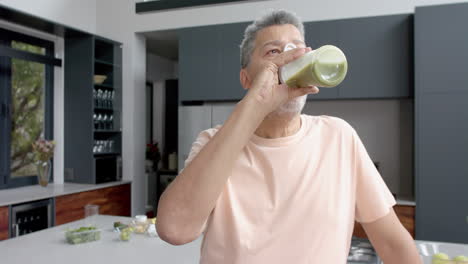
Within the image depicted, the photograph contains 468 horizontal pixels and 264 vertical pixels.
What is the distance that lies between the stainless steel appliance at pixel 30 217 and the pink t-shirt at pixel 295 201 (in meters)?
2.88

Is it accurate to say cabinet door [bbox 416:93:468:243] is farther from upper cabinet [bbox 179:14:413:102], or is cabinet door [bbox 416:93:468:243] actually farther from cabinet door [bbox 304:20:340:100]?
cabinet door [bbox 304:20:340:100]

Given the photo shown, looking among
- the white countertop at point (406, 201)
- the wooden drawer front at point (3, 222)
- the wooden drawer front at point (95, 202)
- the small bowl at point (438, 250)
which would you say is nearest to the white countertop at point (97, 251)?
the small bowl at point (438, 250)

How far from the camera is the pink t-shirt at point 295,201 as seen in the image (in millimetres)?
884

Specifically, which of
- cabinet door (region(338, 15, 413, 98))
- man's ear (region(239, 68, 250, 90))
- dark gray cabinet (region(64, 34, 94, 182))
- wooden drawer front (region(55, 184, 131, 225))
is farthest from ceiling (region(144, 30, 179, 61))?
man's ear (region(239, 68, 250, 90))

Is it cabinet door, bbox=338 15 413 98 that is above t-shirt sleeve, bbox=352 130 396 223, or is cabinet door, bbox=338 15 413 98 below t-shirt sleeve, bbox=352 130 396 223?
above

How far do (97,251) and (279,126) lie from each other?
128cm

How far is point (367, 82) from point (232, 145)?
3226 millimetres

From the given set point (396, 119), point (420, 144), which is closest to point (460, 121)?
point (420, 144)

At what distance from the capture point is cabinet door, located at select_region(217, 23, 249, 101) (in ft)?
13.6

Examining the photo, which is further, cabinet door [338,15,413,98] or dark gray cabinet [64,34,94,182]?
dark gray cabinet [64,34,94,182]

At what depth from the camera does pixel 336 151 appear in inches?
37.7

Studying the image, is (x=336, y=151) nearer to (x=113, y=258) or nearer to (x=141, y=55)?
(x=113, y=258)

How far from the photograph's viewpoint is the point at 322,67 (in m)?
0.74

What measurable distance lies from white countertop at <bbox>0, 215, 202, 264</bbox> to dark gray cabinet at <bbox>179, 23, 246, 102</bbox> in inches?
92.7
